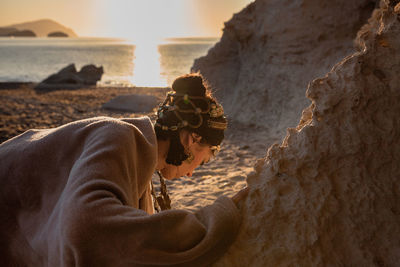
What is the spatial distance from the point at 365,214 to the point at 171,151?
99 centimetres

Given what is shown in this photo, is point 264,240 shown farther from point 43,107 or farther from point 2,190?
point 43,107

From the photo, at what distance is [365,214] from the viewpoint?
143 cm

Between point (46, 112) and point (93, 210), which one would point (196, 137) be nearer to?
point (93, 210)

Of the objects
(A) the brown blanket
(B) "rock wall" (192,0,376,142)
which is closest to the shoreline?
(B) "rock wall" (192,0,376,142)

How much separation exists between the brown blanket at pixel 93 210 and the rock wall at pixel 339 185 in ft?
0.53

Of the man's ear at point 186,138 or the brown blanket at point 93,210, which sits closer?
the brown blanket at point 93,210

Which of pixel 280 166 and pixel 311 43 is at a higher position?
pixel 311 43

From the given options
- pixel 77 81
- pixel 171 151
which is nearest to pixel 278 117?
pixel 171 151

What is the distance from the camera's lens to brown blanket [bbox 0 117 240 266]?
1209 millimetres

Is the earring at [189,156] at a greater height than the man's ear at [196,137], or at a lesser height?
lesser

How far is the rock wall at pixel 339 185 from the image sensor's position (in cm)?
142

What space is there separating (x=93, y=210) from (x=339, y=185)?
0.96 m

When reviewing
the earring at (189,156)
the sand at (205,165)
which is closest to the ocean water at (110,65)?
the sand at (205,165)

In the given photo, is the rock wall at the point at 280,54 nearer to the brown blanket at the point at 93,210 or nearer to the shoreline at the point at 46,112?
the shoreline at the point at 46,112
